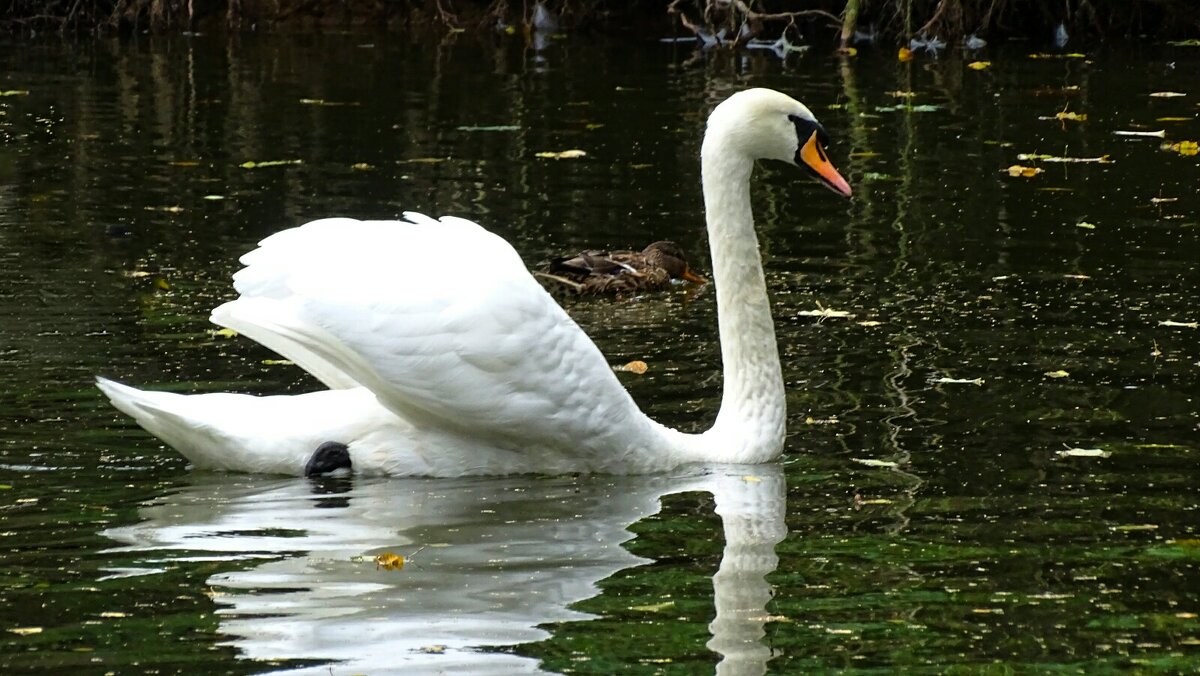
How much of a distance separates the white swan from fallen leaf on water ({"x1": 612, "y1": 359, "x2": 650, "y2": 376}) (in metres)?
1.22

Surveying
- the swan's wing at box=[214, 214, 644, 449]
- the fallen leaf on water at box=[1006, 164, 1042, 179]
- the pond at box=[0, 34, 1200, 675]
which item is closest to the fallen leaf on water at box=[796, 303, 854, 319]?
the pond at box=[0, 34, 1200, 675]

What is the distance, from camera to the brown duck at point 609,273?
10.4 metres

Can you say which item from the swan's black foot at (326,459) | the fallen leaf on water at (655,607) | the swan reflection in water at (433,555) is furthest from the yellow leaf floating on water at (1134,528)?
the swan's black foot at (326,459)

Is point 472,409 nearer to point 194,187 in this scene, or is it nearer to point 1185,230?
point 1185,230

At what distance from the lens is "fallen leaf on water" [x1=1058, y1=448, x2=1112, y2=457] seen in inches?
273

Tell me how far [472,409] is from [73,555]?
1.40m

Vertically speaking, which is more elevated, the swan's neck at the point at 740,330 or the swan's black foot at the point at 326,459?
the swan's neck at the point at 740,330

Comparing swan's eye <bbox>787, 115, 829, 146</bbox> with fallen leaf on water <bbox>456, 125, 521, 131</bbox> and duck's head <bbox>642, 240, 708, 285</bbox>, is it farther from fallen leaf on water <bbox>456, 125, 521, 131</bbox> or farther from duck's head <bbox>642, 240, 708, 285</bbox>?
fallen leaf on water <bbox>456, 125, 521, 131</bbox>

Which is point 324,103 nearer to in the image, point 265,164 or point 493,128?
point 493,128

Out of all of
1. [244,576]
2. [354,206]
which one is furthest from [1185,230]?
[244,576]

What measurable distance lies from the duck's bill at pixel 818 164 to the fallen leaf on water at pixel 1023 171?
5499 millimetres

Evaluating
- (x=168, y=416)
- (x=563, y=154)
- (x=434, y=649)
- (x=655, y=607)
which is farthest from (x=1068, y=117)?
(x=434, y=649)

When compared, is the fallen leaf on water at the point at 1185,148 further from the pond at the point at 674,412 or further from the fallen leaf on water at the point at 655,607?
the fallen leaf on water at the point at 655,607

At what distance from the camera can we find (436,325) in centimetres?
659
